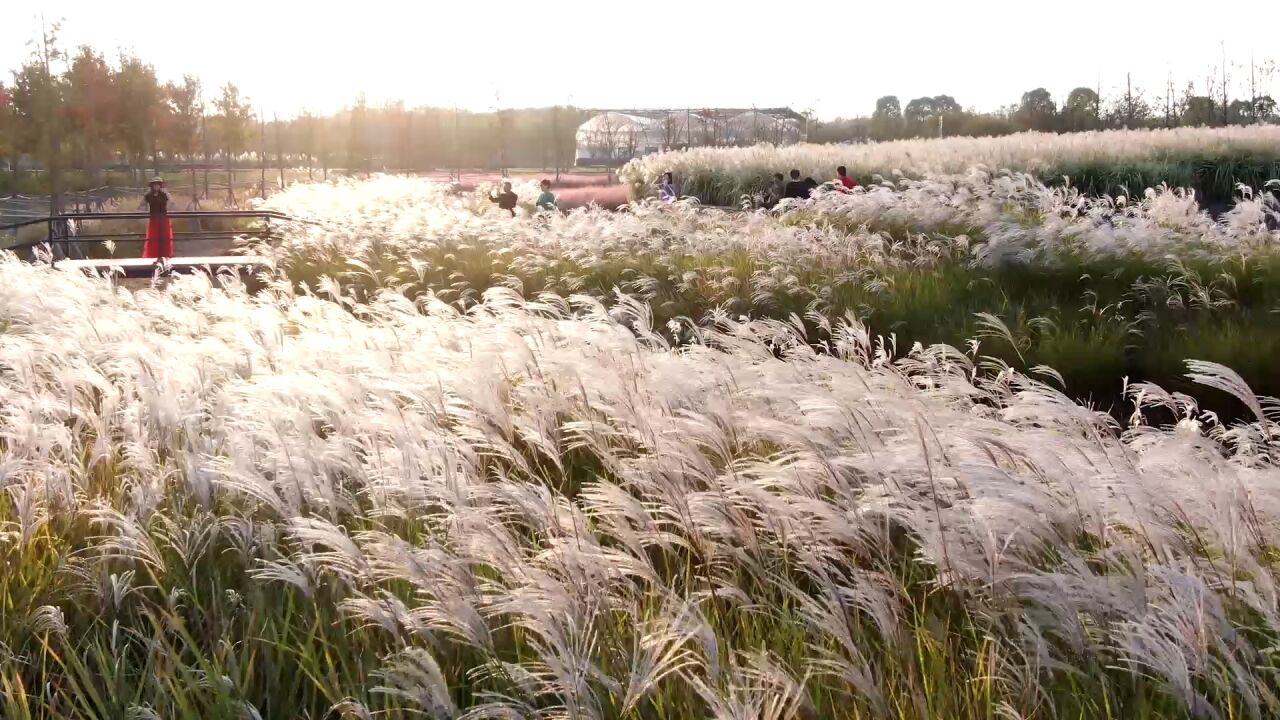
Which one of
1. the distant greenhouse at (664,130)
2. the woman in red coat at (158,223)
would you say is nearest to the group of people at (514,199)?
the woman in red coat at (158,223)

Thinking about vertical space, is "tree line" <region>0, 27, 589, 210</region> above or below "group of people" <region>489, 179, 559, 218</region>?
above

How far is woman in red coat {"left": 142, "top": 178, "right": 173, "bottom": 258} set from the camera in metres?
15.8

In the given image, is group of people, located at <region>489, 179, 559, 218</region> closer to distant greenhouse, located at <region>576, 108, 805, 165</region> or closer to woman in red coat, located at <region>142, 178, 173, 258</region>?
Result: woman in red coat, located at <region>142, 178, 173, 258</region>

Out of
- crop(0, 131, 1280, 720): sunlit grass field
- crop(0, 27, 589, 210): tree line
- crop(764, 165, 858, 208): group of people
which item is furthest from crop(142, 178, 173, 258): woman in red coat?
crop(0, 27, 589, 210): tree line

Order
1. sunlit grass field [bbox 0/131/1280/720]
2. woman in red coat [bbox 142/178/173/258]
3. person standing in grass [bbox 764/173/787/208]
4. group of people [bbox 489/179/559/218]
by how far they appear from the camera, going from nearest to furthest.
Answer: sunlit grass field [bbox 0/131/1280/720]
woman in red coat [bbox 142/178/173/258]
group of people [bbox 489/179/559/218]
person standing in grass [bbox 764/173/787/208]

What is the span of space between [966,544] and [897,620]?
0.44 metres

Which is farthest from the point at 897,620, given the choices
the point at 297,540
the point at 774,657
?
the point at 297,540

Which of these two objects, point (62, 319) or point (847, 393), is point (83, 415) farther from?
point (847, 393)

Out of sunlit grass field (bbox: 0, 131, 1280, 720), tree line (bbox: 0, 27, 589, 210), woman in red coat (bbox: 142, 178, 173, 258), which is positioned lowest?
sunlit grass field (bbox: 0, 131, 1280, 720)

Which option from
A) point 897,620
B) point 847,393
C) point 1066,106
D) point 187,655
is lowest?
point 187,655

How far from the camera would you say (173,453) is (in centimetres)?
393

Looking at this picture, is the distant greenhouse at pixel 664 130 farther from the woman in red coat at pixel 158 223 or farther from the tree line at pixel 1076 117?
the woman in red coat at pixel 158 223

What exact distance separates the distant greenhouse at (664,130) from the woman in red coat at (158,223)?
47.7 m

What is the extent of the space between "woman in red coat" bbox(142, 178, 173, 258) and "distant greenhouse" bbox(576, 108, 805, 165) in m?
47.7
